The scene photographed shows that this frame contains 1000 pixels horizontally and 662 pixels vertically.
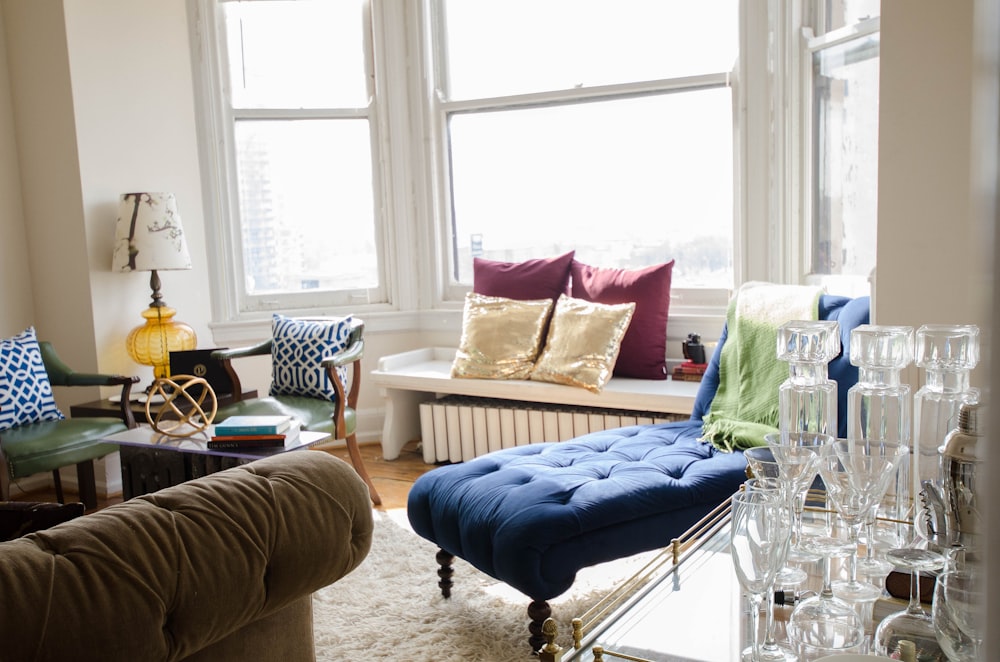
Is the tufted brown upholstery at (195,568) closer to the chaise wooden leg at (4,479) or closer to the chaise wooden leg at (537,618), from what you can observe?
the chaise wooden leg at (537,618)

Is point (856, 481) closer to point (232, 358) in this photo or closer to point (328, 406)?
point (328, 406)

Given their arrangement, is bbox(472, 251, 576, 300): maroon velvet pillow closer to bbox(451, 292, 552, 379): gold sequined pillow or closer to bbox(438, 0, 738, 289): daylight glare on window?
bbox(451, 292, 552, 379): gold sequined pillow

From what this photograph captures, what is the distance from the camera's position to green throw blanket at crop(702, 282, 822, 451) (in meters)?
2.99

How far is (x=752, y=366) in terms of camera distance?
3.16m

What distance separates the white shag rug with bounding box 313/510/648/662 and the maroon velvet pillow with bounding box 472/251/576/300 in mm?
1612

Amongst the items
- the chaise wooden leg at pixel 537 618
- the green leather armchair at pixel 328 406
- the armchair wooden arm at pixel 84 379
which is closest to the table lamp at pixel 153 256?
the armchair wooden arm at pixel 84 379

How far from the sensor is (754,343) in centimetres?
318

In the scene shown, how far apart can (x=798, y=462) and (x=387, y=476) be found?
10.2ft

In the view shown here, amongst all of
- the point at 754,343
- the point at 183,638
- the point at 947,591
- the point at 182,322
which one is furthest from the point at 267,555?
the point at 182,322

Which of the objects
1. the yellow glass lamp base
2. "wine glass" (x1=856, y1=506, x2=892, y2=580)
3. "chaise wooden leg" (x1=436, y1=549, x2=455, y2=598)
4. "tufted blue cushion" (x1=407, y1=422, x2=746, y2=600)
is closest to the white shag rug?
"chaise wooden leg" (x1=436, y1=549, x2=455, y2=598)

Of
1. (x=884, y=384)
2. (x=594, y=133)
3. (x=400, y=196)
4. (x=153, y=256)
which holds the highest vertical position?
(x=594, y=133)

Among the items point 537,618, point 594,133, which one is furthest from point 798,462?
point 594,133

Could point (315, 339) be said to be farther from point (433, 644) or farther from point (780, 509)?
point (780, 509)

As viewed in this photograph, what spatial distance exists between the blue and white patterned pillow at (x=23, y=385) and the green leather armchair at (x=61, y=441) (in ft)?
0.19
